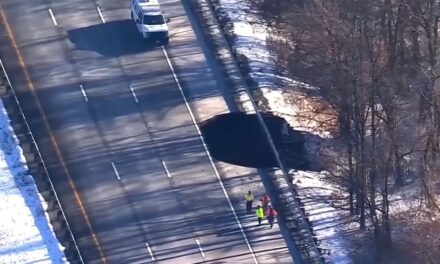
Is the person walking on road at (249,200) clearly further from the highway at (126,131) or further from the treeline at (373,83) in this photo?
the treeline at (373,83)

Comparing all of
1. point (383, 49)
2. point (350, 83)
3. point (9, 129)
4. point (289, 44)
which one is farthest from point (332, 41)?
point (9, 129)

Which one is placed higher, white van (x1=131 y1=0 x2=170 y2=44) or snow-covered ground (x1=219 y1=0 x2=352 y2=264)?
white van (x1=131 y1=0 x2=170 y2=44)

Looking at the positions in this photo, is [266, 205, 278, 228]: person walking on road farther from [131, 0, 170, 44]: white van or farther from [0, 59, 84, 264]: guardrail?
[131, 0, 170, 44]: white van

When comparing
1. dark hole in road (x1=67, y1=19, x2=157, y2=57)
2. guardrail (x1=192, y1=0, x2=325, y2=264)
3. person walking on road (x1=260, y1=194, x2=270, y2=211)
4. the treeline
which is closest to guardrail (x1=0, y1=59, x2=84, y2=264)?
dark hole in road (x1=67, y1=19, x2=157, y2=57)

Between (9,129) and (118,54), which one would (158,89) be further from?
(9,129)

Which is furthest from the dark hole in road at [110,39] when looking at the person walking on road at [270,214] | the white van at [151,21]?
the person walking on road at [270,214]
